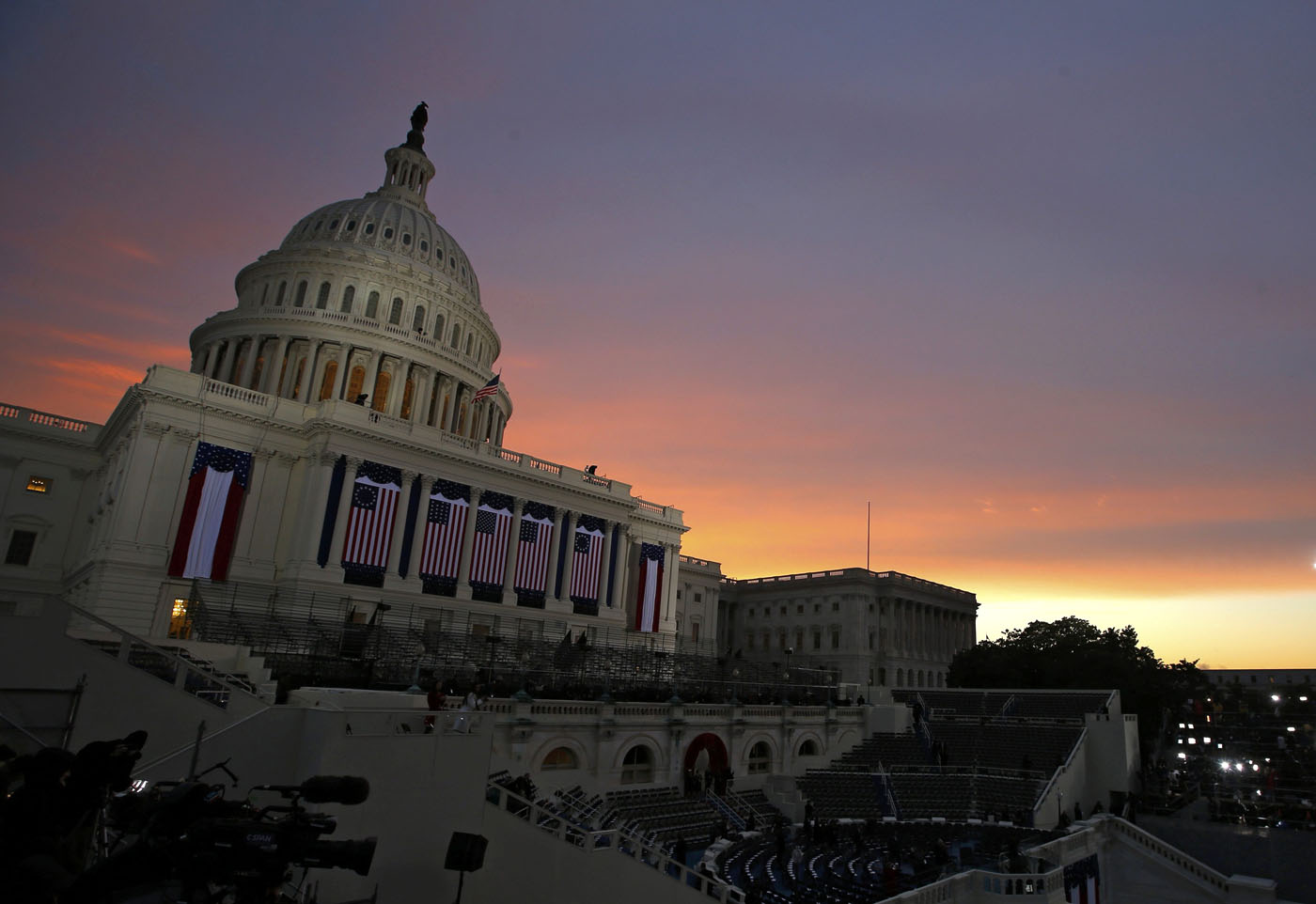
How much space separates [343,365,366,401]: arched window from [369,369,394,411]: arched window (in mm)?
1303

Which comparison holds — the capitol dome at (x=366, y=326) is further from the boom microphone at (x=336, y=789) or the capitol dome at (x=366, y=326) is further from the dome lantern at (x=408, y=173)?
the boom microphone at (x=336, y=789)

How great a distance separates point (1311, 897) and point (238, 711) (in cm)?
4373

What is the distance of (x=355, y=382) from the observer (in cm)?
6906

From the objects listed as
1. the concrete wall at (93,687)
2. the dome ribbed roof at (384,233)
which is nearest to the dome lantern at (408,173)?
the dome ribbed roof at (384,233)

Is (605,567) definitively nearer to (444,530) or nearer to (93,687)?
(444,530)

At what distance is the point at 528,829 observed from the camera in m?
22.4

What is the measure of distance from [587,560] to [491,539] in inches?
348

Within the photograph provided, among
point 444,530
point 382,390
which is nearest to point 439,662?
point 444,530

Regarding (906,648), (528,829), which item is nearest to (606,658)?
(528,829)

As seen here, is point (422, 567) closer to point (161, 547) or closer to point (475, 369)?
point (161, 547)

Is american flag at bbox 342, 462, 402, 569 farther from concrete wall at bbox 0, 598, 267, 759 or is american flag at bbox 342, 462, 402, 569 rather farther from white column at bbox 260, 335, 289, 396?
concrete wall at bbox 0, 598, 267, 759

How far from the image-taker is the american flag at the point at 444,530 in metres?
53.1

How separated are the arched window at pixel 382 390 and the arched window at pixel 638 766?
4224 centimetres

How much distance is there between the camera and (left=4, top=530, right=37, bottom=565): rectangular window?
54250 mm
